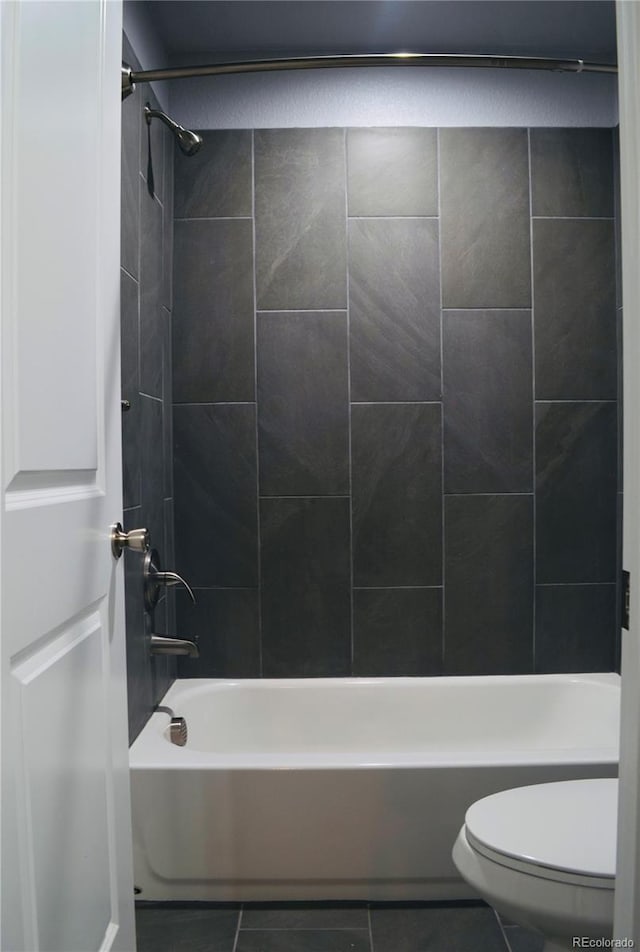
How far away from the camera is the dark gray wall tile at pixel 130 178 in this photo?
2026mm

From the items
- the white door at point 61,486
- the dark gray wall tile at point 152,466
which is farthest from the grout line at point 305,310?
the white door at point 61,486

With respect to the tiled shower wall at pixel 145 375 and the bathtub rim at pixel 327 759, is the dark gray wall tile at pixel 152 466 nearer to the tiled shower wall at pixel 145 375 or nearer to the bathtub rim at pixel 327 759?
the tiled shower wall at pixel 145 375

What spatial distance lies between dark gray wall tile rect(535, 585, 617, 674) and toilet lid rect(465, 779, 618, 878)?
3.30ft

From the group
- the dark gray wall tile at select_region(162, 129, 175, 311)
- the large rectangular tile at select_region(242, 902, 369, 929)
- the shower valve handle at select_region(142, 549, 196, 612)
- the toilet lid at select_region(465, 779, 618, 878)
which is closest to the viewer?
the toilet lid at select_region(465, 779, 618, 878)

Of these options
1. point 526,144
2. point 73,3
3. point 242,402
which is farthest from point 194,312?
point 73,3

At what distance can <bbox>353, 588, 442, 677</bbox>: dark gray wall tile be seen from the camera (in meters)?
2.67

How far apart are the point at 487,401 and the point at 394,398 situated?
0.34 meters

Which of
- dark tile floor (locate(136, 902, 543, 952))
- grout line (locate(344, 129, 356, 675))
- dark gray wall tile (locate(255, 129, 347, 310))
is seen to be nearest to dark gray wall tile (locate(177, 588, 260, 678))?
grout line (locate(344, 129, 356, 675))

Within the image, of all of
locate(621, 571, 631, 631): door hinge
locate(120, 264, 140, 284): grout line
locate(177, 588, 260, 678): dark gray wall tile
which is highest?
locate(120, 264, 140, 284): grout line

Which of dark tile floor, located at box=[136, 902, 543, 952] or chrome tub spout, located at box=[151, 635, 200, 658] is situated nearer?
dark tile floor, located at box=[136, 902, 543, 952]

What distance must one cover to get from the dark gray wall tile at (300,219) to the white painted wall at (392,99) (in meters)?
0.09

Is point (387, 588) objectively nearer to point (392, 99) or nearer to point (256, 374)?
point (256, 374)

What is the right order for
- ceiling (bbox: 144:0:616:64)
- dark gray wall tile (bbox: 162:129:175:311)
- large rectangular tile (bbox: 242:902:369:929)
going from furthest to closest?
dark gray wall tile (bbox: 162:129:175:311)
ceiling (bbox: 144:0:616:64)
large rectangular tile (bbox: 242:902:369:929)

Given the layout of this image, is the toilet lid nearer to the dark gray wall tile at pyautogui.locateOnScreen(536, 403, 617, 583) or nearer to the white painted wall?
the dark gray wall tile at pyautogui.locateOnScreen(536, 403, 617, 583)
